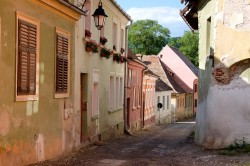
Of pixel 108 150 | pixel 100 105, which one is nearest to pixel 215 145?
pixel 108 150

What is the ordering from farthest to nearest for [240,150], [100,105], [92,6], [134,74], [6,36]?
[134,74] < [100,105] < [92,6] < [240,150] < [6,36]

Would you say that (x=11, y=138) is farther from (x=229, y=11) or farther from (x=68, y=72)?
(x=229, y=11)

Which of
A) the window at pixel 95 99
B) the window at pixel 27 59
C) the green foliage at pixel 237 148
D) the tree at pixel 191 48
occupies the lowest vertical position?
the green foliage at pixel 237 148

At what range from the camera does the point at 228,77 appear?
12938 millimetres

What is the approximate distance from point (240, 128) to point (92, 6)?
7.10 metres

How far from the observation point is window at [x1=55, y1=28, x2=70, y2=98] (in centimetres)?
1159

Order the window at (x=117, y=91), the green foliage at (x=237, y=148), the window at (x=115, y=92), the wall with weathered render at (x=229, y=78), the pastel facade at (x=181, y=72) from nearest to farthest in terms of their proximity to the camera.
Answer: the green foliage at (x=237, y=148)
the wall with weathered render at (x=229, y=78)
the window at (x=115, y=92)
the window at (x=117, y=91)
the pastel facade at (x=181, y=72)

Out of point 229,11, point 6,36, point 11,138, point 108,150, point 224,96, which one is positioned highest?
point 229,11

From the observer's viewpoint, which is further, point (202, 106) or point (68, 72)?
point (202, 106)

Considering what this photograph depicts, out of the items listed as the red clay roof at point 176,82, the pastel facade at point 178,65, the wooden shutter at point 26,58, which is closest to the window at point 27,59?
the wooden shutter at point 26,58

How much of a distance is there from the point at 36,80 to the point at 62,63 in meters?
1.95

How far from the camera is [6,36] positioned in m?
8.55

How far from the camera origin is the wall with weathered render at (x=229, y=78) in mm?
12703

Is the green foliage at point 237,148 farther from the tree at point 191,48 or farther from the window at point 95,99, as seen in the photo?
the tree at point 191,48
